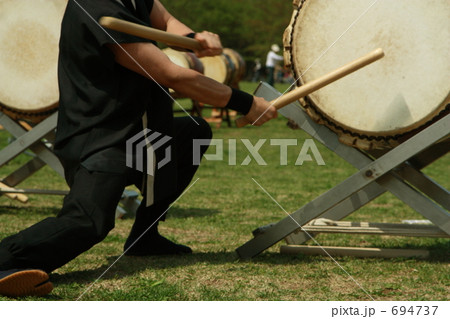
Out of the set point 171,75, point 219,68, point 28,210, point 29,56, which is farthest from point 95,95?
point 219,68

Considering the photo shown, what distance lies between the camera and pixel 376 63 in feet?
11.1

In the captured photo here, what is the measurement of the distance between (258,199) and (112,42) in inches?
133

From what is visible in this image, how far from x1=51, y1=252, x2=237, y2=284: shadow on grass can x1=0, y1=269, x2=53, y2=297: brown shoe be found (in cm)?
32

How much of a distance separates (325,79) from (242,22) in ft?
170

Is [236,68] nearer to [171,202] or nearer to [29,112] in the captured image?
[29,112]

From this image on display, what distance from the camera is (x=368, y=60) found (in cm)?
318

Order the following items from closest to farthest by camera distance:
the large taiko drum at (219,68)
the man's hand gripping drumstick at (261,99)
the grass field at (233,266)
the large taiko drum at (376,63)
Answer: the grass field at (233,266)
the man's hand gripping drumstick at (261,99)
the large taiko drum at (376,63)
the large taiko drum at (219,68)

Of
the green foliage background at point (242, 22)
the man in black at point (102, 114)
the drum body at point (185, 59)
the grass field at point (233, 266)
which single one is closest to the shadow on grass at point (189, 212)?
the grass field at point (233, 266)

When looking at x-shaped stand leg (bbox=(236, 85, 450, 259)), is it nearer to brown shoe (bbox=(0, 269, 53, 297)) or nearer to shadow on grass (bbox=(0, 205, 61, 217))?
brown shoe (bbox=(0, 269, 53, 297))

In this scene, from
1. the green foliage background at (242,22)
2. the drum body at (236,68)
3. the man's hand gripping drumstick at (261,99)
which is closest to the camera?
the man's hand gripping drumstick at (261,99)

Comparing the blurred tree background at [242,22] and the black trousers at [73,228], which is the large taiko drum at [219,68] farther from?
the blurred tree background at [242,22]

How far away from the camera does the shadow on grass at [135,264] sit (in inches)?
126

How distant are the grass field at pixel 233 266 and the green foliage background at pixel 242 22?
118 feet
